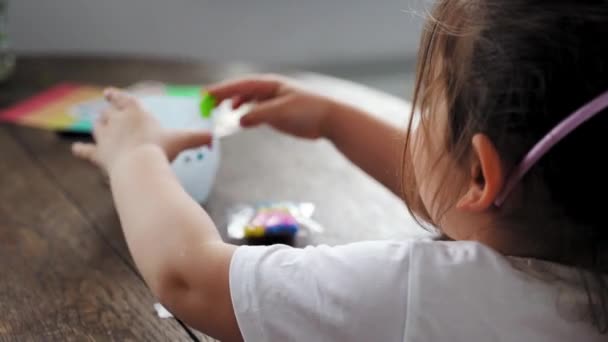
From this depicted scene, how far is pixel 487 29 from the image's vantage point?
495 millimetres

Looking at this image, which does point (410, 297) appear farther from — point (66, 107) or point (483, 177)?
point (66, 107)

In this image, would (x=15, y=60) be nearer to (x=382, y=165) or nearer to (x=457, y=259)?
(x=382, y=165)

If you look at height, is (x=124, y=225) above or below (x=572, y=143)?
below

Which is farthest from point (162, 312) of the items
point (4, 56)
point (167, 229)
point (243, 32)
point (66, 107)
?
point (243, 32)

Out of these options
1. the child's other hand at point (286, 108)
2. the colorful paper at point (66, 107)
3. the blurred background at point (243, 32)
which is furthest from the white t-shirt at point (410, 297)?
the blurred background at point (243, 32)

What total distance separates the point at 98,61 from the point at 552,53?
102 cm

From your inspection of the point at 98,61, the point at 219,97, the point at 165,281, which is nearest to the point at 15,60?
the point at 98,61

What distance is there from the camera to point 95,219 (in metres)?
0.81

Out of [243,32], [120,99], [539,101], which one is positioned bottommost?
[243,32]

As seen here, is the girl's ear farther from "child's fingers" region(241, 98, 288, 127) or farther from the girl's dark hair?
"child's fingers" region(241, 98, 288, 127)

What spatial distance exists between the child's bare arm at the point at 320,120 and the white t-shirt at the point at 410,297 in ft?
0.96

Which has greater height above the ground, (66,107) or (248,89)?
(248,89)

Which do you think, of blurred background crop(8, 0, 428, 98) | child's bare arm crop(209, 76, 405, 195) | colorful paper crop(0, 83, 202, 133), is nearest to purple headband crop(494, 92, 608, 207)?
child's bare arm crop(209, 76, 405, 195)

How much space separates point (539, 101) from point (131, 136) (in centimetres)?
38
